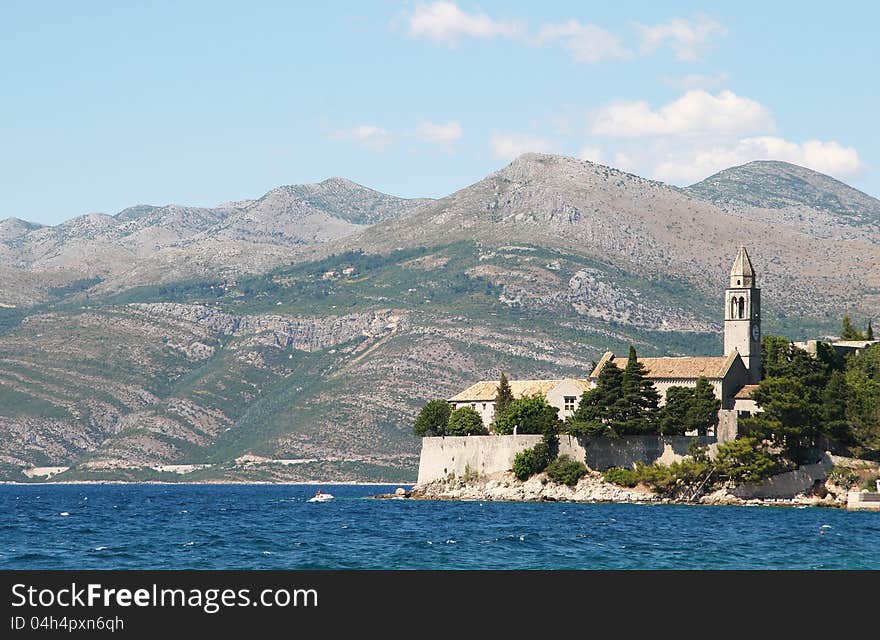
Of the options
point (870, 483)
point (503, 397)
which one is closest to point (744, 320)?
point (870, 483)

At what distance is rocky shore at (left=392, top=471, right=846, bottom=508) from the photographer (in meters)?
121

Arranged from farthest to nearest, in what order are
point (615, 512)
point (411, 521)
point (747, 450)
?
point (747, 450)
point (615, 512)
point (411, 521)

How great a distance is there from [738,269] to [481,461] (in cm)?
2984

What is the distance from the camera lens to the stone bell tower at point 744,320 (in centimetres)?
13638

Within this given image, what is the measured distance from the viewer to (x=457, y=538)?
281 ft

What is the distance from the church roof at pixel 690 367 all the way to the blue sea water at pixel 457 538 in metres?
15.7

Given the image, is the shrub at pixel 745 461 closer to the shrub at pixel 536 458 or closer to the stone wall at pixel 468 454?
the shrub at pixel 536 458

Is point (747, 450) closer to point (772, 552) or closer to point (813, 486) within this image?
point (813, 486)

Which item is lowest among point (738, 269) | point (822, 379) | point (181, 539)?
point (181, 539)

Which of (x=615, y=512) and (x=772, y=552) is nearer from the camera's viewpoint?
(x=772, y=552)

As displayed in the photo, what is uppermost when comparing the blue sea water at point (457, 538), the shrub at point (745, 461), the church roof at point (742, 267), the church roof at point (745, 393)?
the church roof at point (742, 267)

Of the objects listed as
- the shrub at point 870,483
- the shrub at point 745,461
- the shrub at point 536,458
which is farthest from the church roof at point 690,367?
the shrub at point 870,483
